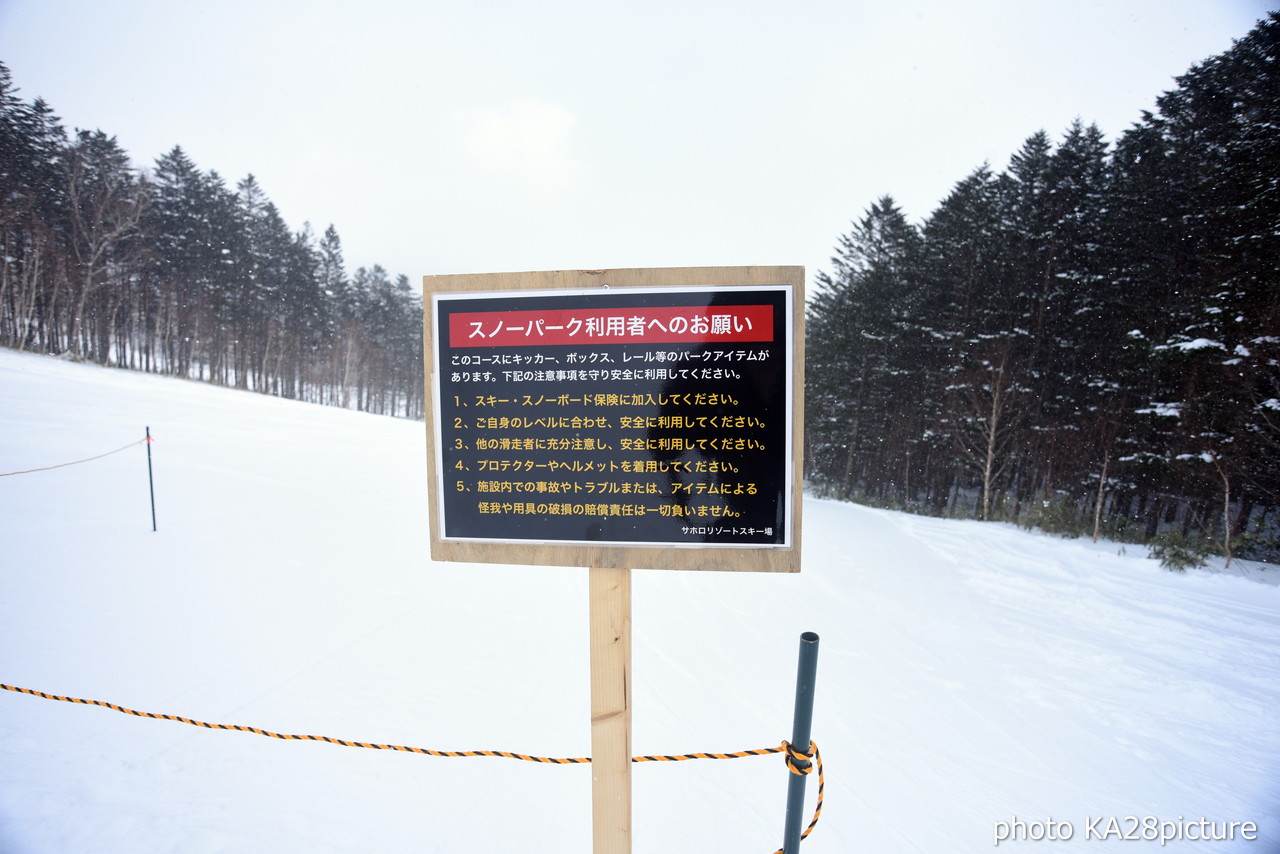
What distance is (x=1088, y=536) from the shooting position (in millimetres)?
12188

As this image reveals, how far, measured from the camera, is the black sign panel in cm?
195

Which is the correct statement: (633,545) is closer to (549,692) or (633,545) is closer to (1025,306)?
(549,692)

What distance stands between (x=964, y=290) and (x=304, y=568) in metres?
22.9

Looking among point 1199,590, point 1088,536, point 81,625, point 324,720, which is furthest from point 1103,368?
point 81,625

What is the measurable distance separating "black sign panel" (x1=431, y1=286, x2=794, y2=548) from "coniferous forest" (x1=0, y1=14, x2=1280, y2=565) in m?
13.2

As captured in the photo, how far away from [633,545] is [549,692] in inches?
105

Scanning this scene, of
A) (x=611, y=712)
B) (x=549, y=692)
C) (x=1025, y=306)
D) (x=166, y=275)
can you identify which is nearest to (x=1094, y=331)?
(x=1025, y=306)

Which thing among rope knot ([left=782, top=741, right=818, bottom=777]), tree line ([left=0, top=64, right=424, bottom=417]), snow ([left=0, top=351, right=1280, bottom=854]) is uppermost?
tree line ([left=0, top=64, right=424, bottom=417])

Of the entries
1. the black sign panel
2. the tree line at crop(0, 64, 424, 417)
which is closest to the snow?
the black sign panel

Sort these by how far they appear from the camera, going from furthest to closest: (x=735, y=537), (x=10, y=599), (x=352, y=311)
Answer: (x=352, y=311) → (x=10, y=599) → (x=735, y=537)

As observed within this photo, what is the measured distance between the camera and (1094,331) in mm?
16188

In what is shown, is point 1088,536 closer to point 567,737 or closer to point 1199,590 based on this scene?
point 1199,590

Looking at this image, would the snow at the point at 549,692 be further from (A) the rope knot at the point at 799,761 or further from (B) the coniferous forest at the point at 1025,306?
(B) the coniferous forest at the point at 1025,306

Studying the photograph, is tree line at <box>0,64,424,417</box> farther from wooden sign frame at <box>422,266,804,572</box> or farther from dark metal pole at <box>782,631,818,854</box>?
dark metal pole at <box>782,631,818,854</box>
